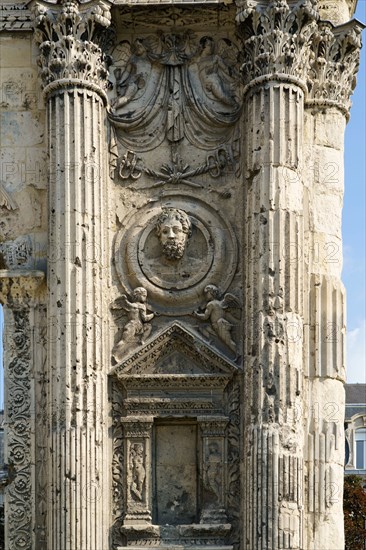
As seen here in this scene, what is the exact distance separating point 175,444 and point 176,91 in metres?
4.82

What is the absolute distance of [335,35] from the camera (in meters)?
21.0

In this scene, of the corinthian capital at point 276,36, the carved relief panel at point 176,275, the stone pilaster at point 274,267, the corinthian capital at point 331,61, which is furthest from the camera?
the corinthian capital at point 331,61

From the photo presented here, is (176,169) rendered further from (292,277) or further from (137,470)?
(137,470)

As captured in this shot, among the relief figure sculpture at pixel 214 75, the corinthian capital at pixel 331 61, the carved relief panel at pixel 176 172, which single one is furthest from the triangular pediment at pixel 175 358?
the corinthian capital at pixel 331 61

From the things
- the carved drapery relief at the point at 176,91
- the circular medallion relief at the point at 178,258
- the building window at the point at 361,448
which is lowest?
the building window at the point at 361,448

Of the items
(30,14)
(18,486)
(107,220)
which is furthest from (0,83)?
(18,486)

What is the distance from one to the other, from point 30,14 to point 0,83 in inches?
41.0

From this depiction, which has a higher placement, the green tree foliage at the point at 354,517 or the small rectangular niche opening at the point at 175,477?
the small rectangular niche opening at the point at 175,477

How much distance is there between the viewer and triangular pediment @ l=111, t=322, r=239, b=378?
20.2 metres

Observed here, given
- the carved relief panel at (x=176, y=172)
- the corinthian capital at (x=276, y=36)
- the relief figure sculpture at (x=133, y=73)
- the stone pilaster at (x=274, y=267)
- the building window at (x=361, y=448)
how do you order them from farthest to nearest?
the building window at (x=361, y=448)
the relief figure sculpture at (x=133, y=73)
the carved relief panel at (x=176, y=172)
the corinthian capital at (x=276, y=36)
the stone pilaster at (x=274, y=267)

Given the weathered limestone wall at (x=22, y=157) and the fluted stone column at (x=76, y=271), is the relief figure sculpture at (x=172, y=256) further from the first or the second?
the weathered limestone wall at (x=22, y=157)

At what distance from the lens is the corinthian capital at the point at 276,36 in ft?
66.3

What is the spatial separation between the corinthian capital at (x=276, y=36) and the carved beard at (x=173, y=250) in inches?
93.4

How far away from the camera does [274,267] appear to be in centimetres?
1986
